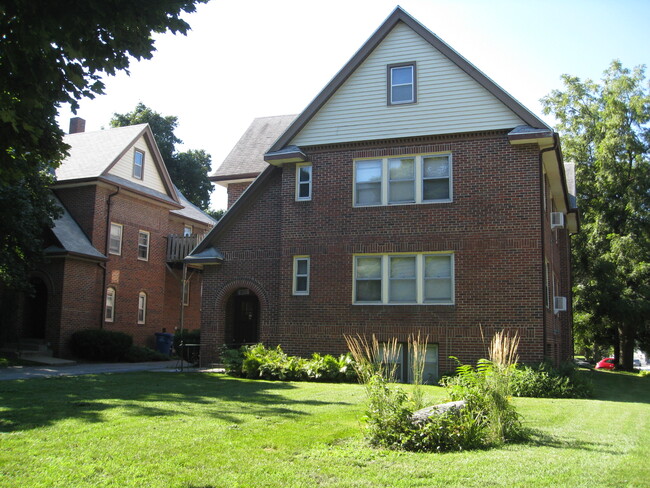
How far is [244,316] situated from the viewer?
2097 cm

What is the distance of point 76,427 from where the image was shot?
26.3 feet

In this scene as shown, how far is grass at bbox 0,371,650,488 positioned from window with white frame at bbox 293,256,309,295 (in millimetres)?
7238

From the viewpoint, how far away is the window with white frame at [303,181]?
1902cm

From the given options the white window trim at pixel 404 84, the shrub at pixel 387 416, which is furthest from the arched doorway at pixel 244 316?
the shrub at pixel 387 416

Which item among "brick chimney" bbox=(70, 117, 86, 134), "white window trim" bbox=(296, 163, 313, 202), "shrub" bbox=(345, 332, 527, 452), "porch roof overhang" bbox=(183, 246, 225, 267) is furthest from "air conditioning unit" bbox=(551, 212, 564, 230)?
"brick chimney" bbox=(70, 117, 86, 134)

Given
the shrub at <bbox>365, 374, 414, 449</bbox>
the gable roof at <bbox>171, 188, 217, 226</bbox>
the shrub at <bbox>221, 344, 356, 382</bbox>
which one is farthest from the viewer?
the gable roof at <bbox>171, 188, 217, 226</bbox>

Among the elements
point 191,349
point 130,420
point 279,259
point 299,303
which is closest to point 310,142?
point 279,259

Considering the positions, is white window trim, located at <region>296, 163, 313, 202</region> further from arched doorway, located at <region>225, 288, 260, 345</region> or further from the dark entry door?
the dark entry door

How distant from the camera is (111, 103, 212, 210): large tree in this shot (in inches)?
1966

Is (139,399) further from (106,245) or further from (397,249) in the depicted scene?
(106,245)

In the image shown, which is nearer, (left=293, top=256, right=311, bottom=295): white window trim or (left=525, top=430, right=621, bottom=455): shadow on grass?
(left=525, top=430, right=621, bottom=455): shadow on grass

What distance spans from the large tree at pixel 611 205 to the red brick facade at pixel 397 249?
47.2 feet

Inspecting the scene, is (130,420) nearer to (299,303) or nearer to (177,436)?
(177,436)

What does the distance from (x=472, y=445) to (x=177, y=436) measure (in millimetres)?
3524
